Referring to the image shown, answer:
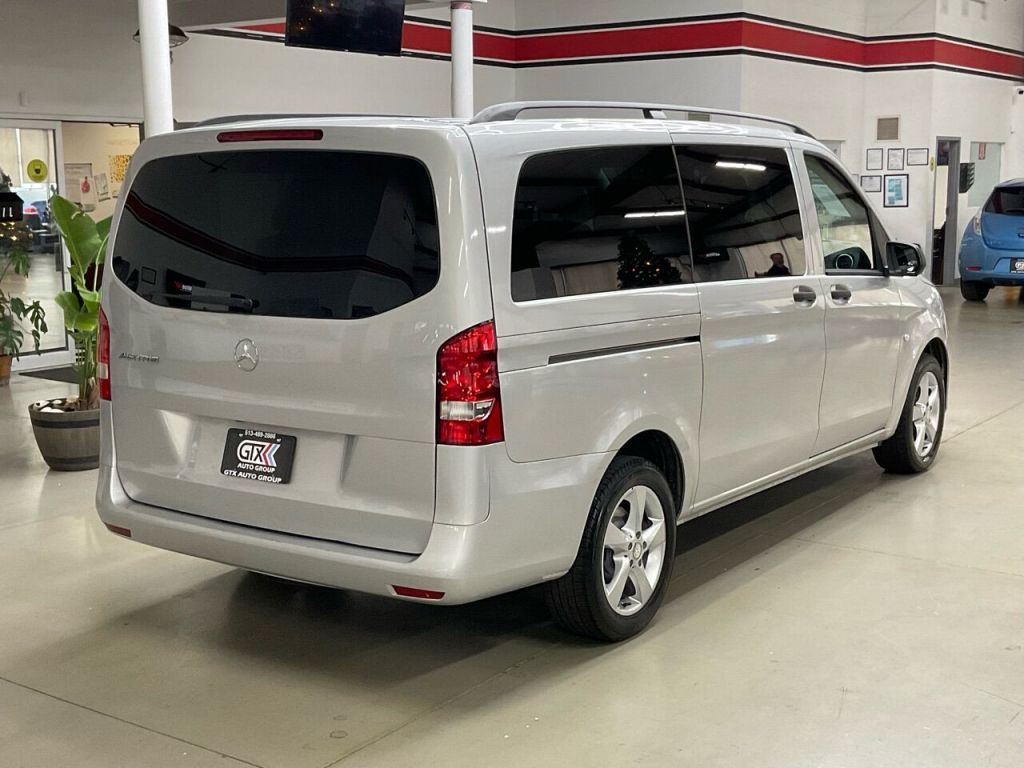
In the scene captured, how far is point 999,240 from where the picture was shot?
14672 mm

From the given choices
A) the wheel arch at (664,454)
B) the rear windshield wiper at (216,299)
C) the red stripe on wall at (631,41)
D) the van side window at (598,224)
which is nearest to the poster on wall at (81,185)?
the red stripe on wall at (631,41)

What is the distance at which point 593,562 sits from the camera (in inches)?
156

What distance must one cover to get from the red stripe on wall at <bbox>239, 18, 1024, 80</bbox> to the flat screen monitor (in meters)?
3.80

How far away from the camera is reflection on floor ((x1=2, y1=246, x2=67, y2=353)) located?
418 inches

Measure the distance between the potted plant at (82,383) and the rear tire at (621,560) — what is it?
3740mm

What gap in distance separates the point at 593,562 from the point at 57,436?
3983mm

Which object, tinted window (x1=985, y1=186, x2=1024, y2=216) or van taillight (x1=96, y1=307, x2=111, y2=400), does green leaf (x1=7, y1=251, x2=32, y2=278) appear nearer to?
van taillight (x1=96, y1=307, x2=111, y2=400)

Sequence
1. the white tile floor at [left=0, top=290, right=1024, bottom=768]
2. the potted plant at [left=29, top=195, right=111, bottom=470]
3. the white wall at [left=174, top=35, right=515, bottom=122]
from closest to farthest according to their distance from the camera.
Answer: the white tile floor at [left=0, top=290, right=1024, bottom=768]
the potted plant at [left=29, top=195, right=111, bottom=470]
the white wall at [left=174, top=35, right=515, bottom=122]

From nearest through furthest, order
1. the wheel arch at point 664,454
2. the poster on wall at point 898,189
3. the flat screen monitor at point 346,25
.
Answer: the wheel arch at point 664,454 → the flat screen monitor at point 346,25 → the poster on wall at point 898,189

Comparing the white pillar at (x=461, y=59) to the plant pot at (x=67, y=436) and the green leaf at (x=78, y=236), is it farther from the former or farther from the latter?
the plant pot at (x=67, y=436)

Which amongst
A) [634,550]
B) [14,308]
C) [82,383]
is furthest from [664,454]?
[14,308]

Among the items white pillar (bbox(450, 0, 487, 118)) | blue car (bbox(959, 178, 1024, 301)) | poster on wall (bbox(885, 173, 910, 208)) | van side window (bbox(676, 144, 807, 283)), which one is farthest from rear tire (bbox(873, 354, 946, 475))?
poster on wall (bbox(885, 173, 910, 208))

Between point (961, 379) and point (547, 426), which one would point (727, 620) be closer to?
point (547, 426)

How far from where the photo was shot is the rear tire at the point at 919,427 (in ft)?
20.7
